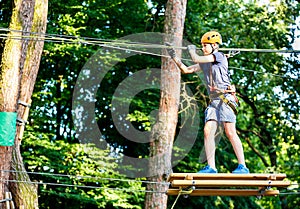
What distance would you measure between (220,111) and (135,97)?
7070 millimetres

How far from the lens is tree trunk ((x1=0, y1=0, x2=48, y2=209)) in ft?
21.3

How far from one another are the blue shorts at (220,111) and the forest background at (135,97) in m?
6.16

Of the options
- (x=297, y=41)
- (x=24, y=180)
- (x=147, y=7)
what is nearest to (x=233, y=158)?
(x=297, y=41)

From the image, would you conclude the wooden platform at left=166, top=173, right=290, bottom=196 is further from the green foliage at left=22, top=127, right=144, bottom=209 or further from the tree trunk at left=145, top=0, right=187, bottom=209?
the green foliage at left=22, top=127, right=144, bottom=209

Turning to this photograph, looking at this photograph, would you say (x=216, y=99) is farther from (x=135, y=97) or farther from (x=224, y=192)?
(x=135, y=97)

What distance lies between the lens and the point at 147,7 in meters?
12.4

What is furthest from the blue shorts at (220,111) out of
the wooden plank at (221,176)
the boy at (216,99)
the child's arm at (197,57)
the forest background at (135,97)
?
the forest background at (135,97)

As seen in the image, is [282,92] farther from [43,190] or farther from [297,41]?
[43,190]

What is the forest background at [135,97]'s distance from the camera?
452 inches

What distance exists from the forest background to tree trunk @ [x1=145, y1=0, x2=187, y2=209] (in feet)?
12.0

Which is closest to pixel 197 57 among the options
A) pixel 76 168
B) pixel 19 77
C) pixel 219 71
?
pixel 219 71

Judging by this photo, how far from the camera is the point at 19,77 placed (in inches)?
260

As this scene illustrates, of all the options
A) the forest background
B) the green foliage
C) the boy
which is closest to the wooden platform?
the boy

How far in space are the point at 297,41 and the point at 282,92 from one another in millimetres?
1126
